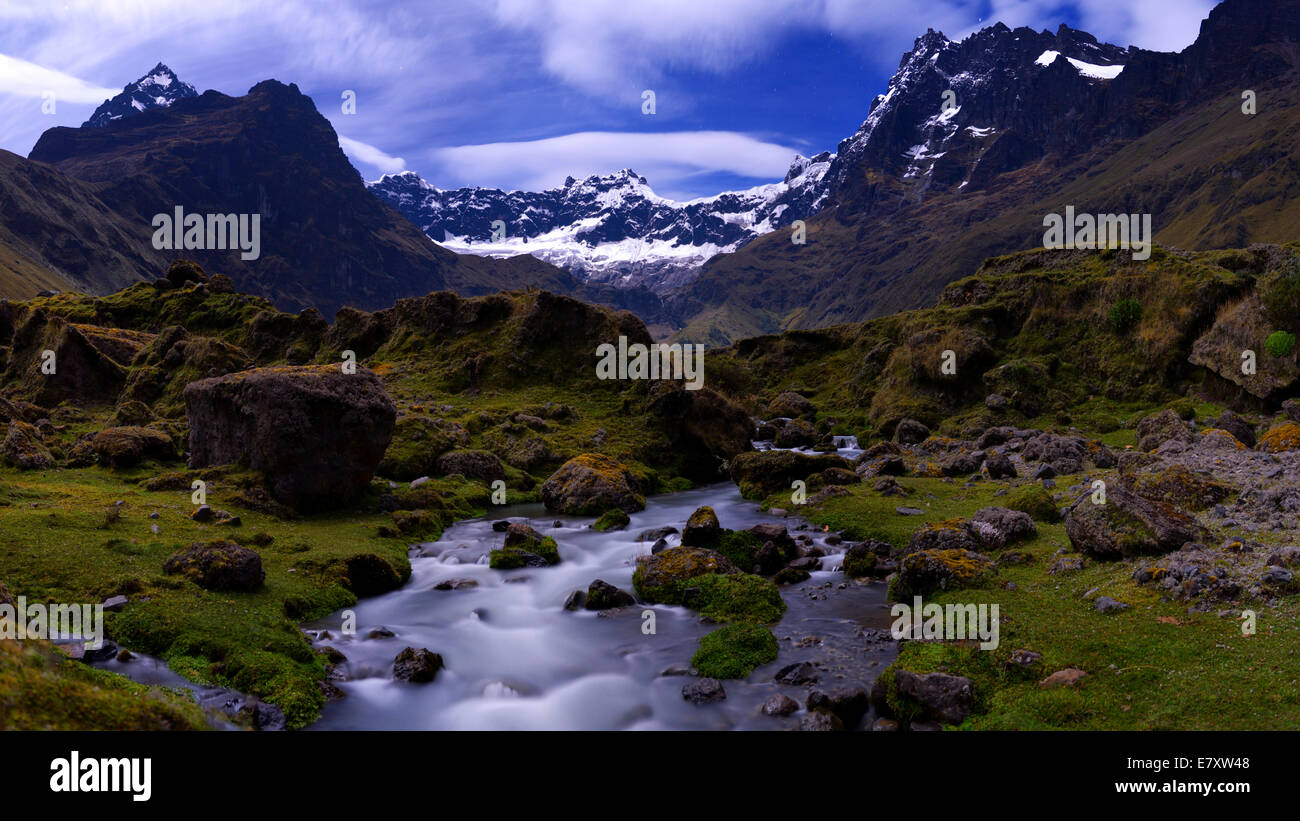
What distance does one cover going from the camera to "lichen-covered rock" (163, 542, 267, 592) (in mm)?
23109

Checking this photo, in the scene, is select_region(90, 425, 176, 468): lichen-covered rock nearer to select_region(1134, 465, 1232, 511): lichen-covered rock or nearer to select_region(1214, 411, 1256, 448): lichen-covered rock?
select_region(1134, 465, 1232, 511): lichen-covered rock

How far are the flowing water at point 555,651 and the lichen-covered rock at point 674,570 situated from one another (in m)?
0.82

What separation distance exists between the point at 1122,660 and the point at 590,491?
1238 inches

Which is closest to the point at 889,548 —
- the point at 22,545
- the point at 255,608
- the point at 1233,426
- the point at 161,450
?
the point at 255,608

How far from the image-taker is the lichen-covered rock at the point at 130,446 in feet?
136

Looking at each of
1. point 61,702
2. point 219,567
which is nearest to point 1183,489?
point 61,702

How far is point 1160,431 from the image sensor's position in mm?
44344

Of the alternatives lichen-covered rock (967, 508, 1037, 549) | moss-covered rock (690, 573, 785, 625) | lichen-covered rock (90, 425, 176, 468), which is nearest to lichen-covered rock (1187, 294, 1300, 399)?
lichen-covered rock (967, 508, 1037, 549)

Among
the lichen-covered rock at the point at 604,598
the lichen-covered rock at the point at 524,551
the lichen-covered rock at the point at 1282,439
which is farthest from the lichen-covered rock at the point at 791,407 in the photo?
the lichen-covered rock at the point at 604,598

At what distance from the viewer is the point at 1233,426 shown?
1663 inches

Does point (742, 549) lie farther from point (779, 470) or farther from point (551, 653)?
point (779, 470)

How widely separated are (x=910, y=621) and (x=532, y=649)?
12.7m

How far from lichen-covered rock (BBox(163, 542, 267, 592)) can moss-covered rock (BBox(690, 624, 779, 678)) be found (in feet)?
50.2

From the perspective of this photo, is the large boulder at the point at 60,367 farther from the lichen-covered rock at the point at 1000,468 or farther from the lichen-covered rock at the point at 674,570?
the lichen-covered rock at the point at 1000,468
